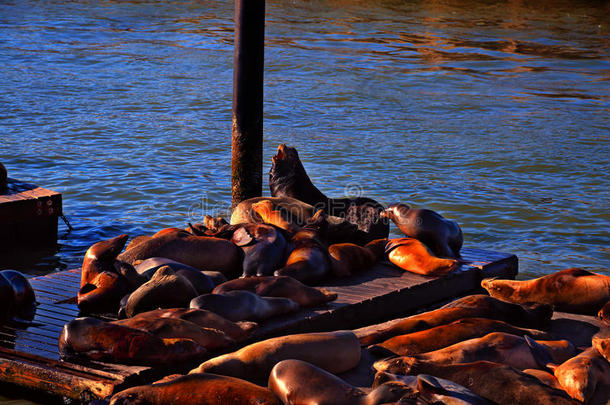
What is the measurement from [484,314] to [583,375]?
3.50 ft

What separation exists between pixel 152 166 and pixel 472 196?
3.93 meters

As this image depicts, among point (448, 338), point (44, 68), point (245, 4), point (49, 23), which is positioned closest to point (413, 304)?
point (448, 338)

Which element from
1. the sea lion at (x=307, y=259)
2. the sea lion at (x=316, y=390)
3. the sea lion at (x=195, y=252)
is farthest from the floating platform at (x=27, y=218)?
the sea lion at (x=316, y=390)

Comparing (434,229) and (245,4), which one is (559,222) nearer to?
(434,229)

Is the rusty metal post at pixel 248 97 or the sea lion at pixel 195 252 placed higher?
the rusty metal post at pixel 248 97

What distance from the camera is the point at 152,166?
10.6 metres

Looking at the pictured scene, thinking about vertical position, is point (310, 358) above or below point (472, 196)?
above

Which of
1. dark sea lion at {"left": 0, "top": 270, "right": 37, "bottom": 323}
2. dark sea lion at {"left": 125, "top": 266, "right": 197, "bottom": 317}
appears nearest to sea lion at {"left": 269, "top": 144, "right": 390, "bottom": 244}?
dark sea lion at {"left": 125, "top": 266, "right": 197, "bottom": 317}

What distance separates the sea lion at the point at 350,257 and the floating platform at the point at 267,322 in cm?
6

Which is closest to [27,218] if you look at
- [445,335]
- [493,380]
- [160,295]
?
[160,295]

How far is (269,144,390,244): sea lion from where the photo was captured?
19.8 ft

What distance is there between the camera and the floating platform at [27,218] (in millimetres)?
7074

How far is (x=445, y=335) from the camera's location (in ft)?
13.3

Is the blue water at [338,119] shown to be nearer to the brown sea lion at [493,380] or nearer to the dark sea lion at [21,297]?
the dark sea lion at [21,297]
